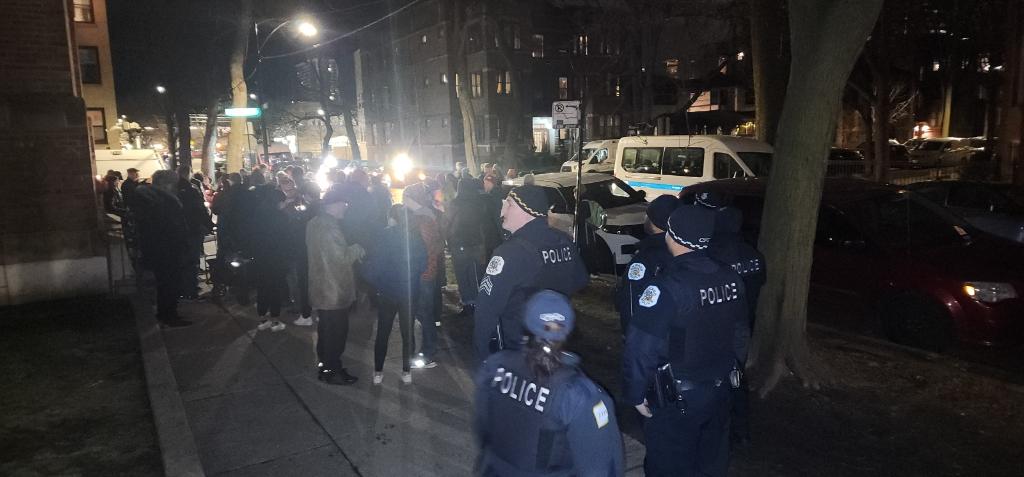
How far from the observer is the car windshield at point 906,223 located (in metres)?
7.15

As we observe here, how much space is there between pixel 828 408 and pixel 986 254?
2807mm

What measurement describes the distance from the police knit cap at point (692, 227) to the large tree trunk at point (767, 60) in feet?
42.9

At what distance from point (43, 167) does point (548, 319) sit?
9.55 meters

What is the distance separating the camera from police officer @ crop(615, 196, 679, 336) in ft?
15.1

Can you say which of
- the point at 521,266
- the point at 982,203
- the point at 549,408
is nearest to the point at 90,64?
the point at 521,266

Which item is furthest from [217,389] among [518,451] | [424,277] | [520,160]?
[520,160]

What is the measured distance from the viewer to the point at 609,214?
34.4ft

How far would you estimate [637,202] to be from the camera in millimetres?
11297

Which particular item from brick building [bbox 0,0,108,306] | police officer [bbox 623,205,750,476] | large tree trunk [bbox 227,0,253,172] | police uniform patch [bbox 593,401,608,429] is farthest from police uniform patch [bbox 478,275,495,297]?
large tree trunk [bbox 227,0,253,172]

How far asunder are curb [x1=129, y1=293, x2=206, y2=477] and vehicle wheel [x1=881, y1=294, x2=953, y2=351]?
21.7 feet

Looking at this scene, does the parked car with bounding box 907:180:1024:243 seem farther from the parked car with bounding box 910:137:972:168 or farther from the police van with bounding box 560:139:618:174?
the parked car with bounding box 910:137:972:168

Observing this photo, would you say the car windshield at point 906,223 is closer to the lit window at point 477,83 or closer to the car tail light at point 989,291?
the car tail light at point 989,291

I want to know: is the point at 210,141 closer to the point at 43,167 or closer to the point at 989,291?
the point at 43,167

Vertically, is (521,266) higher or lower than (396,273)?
higher
